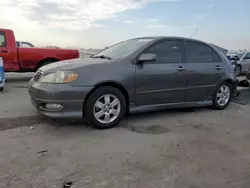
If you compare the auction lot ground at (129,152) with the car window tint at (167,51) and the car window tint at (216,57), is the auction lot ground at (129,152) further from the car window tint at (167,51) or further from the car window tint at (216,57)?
the car window tint at (216,57)

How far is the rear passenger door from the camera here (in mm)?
5949

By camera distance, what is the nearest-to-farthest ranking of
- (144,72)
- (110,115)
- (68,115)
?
1. (68,115)
2. (110,115)
3. (144,72)

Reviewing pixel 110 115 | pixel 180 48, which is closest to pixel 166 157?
pixel 110 115

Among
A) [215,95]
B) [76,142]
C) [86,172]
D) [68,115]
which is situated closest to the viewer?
[86,172]

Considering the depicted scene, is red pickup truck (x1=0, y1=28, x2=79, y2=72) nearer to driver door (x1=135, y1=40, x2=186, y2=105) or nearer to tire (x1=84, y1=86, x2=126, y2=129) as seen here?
driver door (x1=135, y1=40, x2=186, y2=105)

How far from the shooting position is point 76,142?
4195 mm

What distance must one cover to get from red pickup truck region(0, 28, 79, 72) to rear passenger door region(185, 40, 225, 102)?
6112 millimetres

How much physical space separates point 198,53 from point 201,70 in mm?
374

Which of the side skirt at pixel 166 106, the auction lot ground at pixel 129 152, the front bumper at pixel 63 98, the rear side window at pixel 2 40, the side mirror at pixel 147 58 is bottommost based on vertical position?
the auction lot ground at pixel 129 152

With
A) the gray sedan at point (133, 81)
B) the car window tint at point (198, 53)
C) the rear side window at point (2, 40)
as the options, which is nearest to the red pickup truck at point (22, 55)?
the rear side window at point (2, 40)

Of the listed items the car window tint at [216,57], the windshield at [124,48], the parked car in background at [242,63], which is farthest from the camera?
the parked car in background at [242,63]

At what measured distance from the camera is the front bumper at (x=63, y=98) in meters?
4.54

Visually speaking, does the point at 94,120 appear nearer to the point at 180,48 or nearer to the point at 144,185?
the point at 144,185

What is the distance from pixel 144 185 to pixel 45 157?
1.34m
